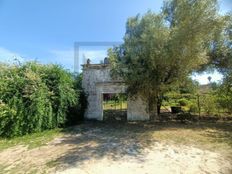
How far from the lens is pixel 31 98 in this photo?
1021 cm

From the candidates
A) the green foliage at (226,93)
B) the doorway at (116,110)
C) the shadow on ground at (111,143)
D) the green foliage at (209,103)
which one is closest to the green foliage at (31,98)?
the shadow on ground at (111,143)

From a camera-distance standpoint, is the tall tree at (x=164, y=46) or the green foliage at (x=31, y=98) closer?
the green foliage at (x=31, y=98)

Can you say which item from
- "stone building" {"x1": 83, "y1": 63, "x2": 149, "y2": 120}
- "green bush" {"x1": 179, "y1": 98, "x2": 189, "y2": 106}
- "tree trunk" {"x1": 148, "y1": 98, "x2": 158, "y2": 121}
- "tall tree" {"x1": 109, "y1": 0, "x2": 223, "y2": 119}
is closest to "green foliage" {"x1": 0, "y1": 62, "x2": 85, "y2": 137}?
"stone building" {"x1": 83, "y1": 63, "x2": 149, "y2": 120}

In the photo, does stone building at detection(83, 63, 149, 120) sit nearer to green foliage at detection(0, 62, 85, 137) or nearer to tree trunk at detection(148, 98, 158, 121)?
tree trunk at detection(148, 98, 158, 121)

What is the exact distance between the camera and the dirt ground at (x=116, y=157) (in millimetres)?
5706

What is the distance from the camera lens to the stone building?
14094mm

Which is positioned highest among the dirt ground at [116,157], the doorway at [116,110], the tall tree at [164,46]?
the tall tree at [164,46]

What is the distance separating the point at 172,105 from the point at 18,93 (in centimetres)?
1172

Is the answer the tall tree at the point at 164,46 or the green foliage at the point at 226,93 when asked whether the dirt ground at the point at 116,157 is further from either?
the green foliage at the point at 226,93

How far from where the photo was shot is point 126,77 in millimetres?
11203

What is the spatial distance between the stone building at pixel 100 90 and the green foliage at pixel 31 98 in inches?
114

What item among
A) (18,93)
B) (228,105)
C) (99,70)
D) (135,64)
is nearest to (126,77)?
(135,64)

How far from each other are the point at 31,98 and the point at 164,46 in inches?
259

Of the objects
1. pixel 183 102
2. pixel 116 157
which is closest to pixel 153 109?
pixel 183 102
